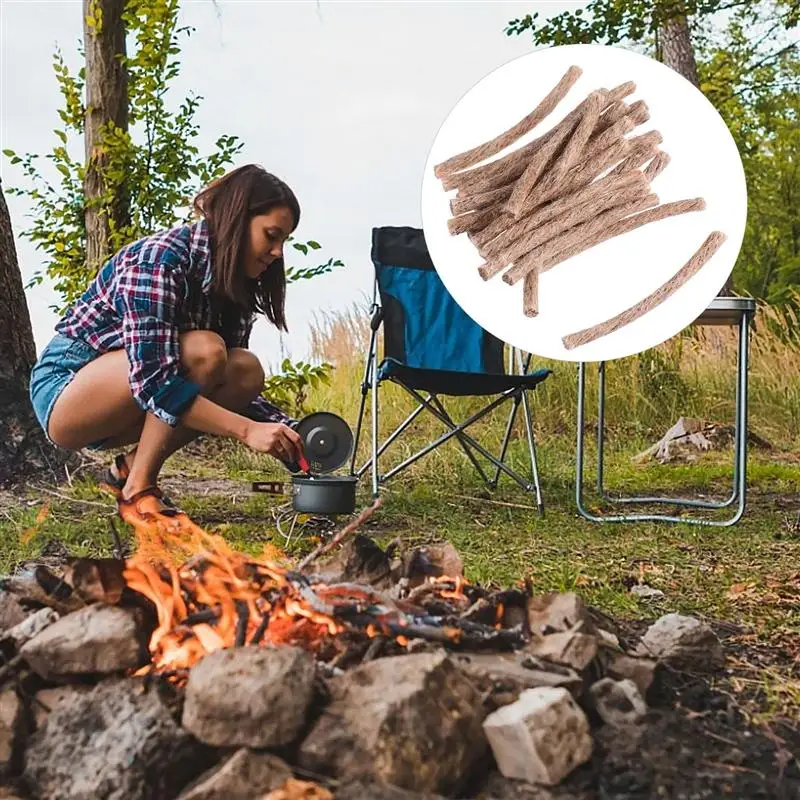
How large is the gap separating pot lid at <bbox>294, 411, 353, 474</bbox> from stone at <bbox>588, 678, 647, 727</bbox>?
1.69 meters

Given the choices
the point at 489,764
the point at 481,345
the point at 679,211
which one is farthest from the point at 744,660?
the point at 481,345

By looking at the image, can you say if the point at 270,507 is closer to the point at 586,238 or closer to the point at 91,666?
the point at 586,238

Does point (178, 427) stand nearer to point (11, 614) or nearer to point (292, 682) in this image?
point (11, 614)

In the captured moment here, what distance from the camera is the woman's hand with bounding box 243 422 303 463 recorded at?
2.48 m

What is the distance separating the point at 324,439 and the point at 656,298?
1374 mm

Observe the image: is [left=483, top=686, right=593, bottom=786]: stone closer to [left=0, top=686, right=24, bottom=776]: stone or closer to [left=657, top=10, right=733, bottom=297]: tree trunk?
[left=0, top=686, right=24, bottom=776]: stone

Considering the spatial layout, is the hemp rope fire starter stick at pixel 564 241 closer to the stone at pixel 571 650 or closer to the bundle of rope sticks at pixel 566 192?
the bundle of rope sticks at pixel 566 192

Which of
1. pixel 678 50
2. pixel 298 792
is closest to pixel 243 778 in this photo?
pixel 298 792

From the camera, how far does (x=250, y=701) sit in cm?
136

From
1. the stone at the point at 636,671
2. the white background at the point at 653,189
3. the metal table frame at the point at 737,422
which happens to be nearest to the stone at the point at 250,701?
the stone at the point at 636,671

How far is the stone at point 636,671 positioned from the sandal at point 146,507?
5.49 ft

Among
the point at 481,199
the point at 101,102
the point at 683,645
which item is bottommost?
the point at 683,645

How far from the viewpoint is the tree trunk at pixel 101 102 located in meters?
5.27

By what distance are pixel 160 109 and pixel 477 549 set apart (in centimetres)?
326
